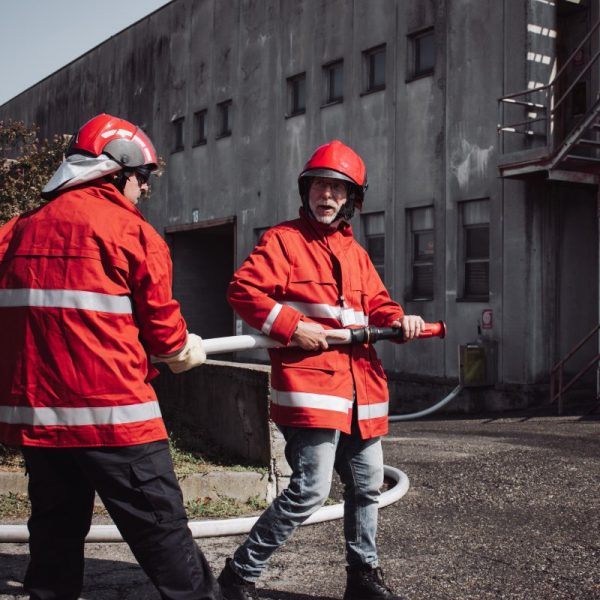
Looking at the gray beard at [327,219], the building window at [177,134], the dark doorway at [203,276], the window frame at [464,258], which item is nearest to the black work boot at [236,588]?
the gray beard at [327,219]

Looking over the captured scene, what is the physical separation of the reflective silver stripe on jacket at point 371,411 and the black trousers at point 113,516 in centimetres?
108

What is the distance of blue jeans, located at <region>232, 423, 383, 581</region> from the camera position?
4223 mm

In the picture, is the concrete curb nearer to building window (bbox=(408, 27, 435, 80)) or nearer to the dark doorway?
building window (bbox=(408, 27, 435, 80))

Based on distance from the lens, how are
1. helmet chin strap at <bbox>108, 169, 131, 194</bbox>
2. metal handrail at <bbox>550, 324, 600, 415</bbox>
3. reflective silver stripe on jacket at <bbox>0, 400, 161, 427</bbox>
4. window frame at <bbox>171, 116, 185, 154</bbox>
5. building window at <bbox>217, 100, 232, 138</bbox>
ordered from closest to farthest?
reflective silver stripe on jacket at <bbox>0, 400, 161, 427</bbox>, helmet chin strap at <bbox>108, 169, 131, 194</bbox>, metal handrail at <bbox>550, 324, 600, 415</bbox>, building window at <bbox>217, 100, 232, 138</bbox>, window frame at <bbox>171, 116, 185, 154</bbox>

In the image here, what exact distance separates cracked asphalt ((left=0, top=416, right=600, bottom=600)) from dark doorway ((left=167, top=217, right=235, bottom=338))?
19.1 meters

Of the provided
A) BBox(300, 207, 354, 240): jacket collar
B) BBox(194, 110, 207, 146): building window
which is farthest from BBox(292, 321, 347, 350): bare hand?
BBox(194, 110, 207, 146): building window

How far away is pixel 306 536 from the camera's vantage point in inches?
227

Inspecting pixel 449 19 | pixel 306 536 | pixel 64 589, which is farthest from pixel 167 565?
pixel 449 19

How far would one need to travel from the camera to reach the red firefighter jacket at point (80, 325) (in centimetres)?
335

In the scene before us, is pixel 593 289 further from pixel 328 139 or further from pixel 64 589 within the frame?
pixel 64 589

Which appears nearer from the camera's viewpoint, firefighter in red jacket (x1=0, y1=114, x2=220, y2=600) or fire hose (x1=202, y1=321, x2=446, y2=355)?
firefighter in red jacket (x1=0, y1=114, x2=220, y2=600)

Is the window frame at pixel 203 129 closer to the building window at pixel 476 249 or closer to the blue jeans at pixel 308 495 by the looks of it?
the building window at pixel 476 249

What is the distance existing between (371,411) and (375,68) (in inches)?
609

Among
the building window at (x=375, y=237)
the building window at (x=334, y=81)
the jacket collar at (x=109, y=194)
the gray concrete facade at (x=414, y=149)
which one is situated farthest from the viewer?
the building window at (x=334, y=81)
